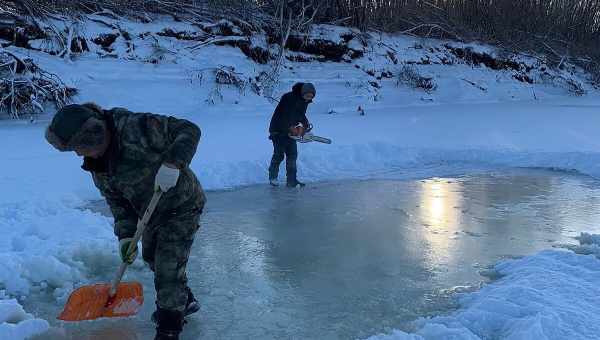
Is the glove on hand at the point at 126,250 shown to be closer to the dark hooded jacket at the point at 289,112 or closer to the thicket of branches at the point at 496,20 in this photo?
the dark hooded jacket at the point at 289,112

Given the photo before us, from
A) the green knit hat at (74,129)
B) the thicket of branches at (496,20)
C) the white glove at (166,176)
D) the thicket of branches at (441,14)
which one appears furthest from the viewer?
the thicket of branches at (496,20)

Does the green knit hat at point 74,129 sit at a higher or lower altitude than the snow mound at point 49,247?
higher

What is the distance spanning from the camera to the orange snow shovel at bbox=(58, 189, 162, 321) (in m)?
2.93

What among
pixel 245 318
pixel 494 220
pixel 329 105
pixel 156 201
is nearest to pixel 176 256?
pixel 156 201

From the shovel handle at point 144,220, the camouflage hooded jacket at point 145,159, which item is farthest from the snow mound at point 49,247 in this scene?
the camouflage hooded jacket at point 145,159

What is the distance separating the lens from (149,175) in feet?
8.68

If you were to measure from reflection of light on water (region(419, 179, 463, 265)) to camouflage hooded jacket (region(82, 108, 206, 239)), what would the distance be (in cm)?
219

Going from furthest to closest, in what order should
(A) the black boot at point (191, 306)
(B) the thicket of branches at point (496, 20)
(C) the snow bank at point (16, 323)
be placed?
(B) the thicket of branches at point (496, 20), (A) the black boot at point (191, 306), (C) the snow bank at point (16, 323)

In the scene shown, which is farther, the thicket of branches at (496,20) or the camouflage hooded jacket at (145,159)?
the thicket of branches at (496,20)

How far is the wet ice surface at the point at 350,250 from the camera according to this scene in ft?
10.4

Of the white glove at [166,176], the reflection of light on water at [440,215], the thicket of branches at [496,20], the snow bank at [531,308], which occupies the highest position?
the thicket of branches at [496,20]

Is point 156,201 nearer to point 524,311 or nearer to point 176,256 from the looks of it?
point 176,256

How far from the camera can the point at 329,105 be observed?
14039 mm

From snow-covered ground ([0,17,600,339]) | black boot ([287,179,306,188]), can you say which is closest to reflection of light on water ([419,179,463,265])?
snow-covered ground ([0,17,600,339])
